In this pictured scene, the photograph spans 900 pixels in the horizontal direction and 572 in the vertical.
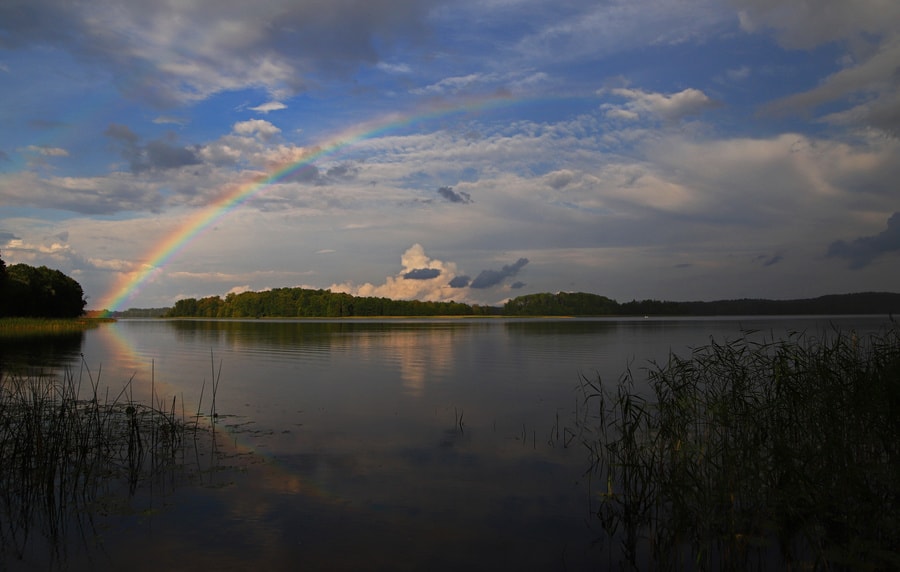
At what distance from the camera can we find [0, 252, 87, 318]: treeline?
243 feet

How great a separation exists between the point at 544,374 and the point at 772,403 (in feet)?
55.7

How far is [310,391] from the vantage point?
22.2 m

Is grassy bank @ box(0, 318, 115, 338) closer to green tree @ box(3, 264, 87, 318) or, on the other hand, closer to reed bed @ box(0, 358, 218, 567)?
green tree @ box(3, 264, 87, 318)

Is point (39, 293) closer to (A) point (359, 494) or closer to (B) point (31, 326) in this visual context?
(B) point (31, 326)

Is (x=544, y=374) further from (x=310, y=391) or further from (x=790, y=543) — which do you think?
(x=790, y=543)

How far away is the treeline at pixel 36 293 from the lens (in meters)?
74.0

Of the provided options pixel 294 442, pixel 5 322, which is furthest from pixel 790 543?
pixel 5 322

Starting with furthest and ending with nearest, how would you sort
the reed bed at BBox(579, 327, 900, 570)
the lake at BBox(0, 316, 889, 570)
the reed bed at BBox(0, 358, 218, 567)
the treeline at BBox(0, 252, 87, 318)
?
1. the treeline at BBox(0, 252, 87, 318)
2. the reed bed at BBox(0, 358, 218, 567)
3. the lake at BBox(0, 316, 889, 570)
4. the reed bed at BBox(579, 327, 900, 570)

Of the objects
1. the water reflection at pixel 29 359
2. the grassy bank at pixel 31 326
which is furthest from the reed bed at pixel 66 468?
the grassy bank at pixel 31 326

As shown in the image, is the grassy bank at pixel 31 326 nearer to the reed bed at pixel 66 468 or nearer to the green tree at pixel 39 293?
the green tree at pixel 39 293

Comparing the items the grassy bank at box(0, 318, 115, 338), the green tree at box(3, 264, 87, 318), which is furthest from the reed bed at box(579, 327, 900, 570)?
the green tree at box(3, 264, 87, 318)

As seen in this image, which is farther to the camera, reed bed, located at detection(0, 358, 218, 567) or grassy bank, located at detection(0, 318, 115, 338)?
grassy bank, located at detection(0, 318, 115, 338)

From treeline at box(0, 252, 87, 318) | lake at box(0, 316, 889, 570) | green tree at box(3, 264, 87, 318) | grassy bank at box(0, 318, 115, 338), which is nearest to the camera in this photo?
lake at box(0, 316, 889, 570)

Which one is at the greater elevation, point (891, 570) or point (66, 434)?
point (66, 434)
